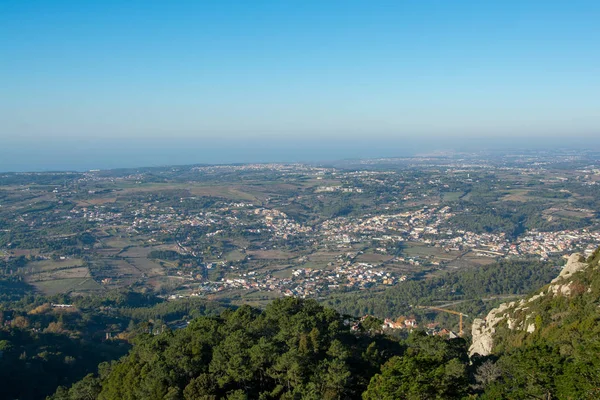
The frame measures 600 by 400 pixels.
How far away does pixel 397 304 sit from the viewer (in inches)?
1665

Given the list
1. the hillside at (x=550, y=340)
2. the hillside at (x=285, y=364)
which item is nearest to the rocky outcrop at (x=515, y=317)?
the hillside at (x=550, y=340)

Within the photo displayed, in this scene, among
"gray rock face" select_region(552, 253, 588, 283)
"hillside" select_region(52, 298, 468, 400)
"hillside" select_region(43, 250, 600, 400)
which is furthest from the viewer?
"gray rock face" select_region(552, 253, 588, 283)

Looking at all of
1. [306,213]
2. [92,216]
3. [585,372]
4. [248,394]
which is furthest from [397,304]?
[92,216]

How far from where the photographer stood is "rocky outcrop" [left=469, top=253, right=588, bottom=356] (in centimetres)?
2102

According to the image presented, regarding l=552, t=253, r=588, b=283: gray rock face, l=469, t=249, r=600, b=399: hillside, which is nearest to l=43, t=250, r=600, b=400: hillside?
l=469, t=249, r=600, b=399: hillside

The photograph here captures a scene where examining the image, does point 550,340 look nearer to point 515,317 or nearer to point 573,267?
point 515,317

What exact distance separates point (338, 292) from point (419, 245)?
21.1 metres

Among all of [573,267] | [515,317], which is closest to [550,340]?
[515,317]

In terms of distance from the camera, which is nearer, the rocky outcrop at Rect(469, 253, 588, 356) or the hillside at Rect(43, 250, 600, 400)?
the hillside at Rect(43, 250, 600, 400)

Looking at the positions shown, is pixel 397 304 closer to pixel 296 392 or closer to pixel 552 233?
pixel 296 392

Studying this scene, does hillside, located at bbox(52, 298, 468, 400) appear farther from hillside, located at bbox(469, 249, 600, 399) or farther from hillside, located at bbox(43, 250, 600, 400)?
hillside, located at bbox(469, 249, 600, 399)

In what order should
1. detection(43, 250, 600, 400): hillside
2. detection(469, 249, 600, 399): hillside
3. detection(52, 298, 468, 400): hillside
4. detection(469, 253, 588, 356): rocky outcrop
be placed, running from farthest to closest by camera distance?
detection(469, 253, 588, 356): rocky outcrop, detection(52, 298, 468, 400): hillside, detection(43, 250, 600, 400): hillside, detection(469, 249, 600, 399): hillside

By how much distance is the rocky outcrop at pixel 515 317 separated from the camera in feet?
69.0

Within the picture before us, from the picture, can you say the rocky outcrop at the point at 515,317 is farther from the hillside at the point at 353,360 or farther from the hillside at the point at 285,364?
the hillside at the point at 285,364
